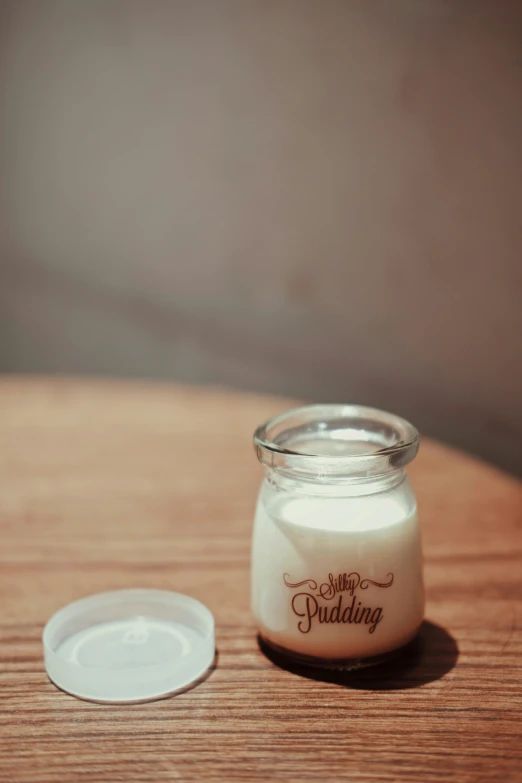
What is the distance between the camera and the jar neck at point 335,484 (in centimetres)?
59

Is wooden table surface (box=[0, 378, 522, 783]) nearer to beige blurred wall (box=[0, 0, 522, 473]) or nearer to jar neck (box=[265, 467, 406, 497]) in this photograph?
jar neck (box=[265, 467, 406, 497])

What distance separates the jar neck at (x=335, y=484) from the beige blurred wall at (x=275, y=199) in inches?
40.3

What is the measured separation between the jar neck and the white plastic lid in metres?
0.12

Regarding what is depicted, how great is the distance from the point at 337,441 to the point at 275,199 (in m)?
1.27

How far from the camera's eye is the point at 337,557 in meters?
0.58

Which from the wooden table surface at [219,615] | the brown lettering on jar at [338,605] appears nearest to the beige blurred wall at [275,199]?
the wooden table surface at [219,615]

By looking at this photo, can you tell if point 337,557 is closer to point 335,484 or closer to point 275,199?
point 335,484

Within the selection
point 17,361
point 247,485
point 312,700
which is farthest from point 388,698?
point 17,361

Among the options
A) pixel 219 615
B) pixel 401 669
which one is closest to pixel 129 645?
pixel 219 615

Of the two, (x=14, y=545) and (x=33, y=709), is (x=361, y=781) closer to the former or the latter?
(x=33, y=709)

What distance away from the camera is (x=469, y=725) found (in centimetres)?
53

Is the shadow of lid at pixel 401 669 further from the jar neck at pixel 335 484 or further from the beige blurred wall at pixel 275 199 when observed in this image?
the beige blurred wall at pixel 275 199

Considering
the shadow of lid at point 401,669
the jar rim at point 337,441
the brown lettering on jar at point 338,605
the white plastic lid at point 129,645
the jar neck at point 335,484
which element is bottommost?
the white plastic lid at point 129,645

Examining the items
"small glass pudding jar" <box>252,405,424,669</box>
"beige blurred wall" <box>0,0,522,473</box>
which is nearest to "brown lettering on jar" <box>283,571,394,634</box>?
"small glass pudding jar" <box>252,405,424,669</box>
